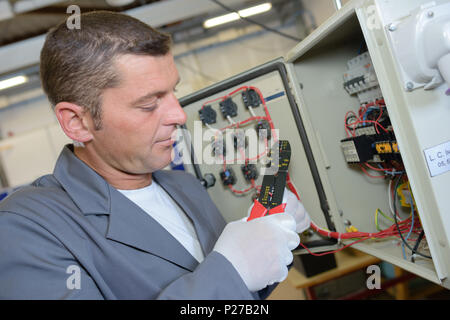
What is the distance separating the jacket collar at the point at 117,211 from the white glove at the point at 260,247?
132 mm

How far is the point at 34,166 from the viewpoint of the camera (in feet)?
10.5

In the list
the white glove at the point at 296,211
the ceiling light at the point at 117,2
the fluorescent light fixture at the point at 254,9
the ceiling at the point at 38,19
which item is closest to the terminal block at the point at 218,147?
the white glove at the point at 296,211

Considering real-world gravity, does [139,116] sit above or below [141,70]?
below

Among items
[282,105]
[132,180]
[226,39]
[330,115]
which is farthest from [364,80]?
[226,39]

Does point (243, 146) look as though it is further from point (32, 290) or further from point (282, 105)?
point (32, 290)

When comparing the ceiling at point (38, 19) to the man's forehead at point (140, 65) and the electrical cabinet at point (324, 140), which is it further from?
the man's forehead at point (140, 65)

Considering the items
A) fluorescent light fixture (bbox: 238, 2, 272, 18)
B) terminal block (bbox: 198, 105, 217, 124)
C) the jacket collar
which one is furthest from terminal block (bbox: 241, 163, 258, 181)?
fluorescent light fixture (bbox: 238, 2, 272, 18)

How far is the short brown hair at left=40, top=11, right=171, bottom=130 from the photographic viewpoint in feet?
2.57

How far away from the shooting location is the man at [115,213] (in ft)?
2.06

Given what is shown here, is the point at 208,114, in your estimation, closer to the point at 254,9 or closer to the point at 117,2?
the point at 117,2

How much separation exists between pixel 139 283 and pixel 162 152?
1.11 ft

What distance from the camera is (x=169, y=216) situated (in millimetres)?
943

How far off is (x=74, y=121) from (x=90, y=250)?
1.12ft

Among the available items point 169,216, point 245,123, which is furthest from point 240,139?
point 169,216
